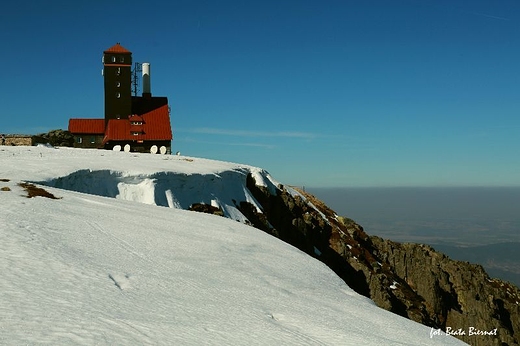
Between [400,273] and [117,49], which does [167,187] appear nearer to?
[400,273]

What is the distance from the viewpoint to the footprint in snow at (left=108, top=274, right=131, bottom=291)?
8.63 m

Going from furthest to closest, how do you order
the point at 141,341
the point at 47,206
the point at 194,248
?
the point at 47,206
the point at 194,248
the point at 141,341

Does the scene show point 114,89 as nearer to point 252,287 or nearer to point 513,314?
point 513,314

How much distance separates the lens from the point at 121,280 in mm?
8969

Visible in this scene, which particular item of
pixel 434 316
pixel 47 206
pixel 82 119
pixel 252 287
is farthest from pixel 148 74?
pixel 252 287

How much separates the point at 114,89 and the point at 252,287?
60.4 meters

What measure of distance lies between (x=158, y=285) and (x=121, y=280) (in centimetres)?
75

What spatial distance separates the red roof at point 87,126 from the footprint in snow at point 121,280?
6098 cm

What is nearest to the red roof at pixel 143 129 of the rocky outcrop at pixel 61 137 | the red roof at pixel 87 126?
the red roof at pixel 87 126

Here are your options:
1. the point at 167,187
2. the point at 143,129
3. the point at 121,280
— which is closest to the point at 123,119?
the point at 143,129

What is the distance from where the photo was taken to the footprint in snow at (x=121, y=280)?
8633mm

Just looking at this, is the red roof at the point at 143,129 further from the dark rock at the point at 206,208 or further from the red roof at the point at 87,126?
the dark rock at the point at 206,208

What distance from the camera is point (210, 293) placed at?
9344 millimetres

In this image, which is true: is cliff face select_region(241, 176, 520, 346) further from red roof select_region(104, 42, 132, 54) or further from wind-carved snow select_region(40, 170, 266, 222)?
red roof select_region(104, 42, 132, 54)
